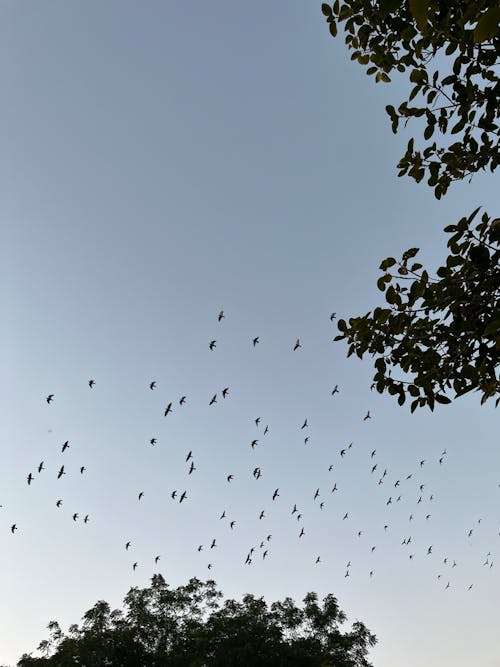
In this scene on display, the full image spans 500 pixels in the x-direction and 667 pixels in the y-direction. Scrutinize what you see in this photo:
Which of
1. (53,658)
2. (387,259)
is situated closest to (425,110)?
(387,259)

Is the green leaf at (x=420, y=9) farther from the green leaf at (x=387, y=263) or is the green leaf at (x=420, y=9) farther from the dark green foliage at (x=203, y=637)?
the dark green foliage at (x=203, y=637)

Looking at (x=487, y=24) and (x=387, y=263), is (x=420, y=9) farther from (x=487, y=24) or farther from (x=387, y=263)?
(x=387, y=263)

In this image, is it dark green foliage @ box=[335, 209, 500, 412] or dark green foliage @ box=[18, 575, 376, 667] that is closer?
dark green foliage @ box=[335, 209, 500, 412]

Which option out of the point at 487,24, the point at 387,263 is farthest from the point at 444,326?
the point at 487,24

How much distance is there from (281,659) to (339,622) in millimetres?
12383

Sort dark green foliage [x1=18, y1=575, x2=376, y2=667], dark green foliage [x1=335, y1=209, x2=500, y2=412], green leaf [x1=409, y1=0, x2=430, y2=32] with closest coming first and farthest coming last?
green leaf [x1=409, y1=0, x2=430, y2=32], dark green foliage [x1=335, y1=209, x2=500, y2=412], dark green foliage [x1=18, y1=575, x2=376, y2=667]

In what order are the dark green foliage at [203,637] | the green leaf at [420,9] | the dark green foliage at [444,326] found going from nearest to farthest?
the green leaf at [420,9]
the dark green foliage at [444,326]
the dark green foliage at [203,637]

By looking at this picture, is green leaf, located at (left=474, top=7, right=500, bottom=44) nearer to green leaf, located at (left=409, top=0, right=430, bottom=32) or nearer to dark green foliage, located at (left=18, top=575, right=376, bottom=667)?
green leaf, located at (left=409, top=0, right=430, bottom=32)

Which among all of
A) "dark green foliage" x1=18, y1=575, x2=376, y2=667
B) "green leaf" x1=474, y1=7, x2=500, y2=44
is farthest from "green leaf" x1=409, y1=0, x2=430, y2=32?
"dark green foliage" x1=18, y1=575, x2=376, y2=667

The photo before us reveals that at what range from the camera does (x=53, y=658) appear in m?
44.9

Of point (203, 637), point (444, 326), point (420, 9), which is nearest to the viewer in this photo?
point (420, 9)

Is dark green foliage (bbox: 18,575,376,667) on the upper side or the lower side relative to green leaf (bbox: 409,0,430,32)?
upper

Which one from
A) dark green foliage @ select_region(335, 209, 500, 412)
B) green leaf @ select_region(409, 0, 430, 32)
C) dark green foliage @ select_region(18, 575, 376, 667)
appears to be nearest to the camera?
green leaf @ select_region(409, 0, 430, 32)

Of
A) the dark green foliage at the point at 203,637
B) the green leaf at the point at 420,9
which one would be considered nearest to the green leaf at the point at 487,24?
the green leaf at the point at 420,9
